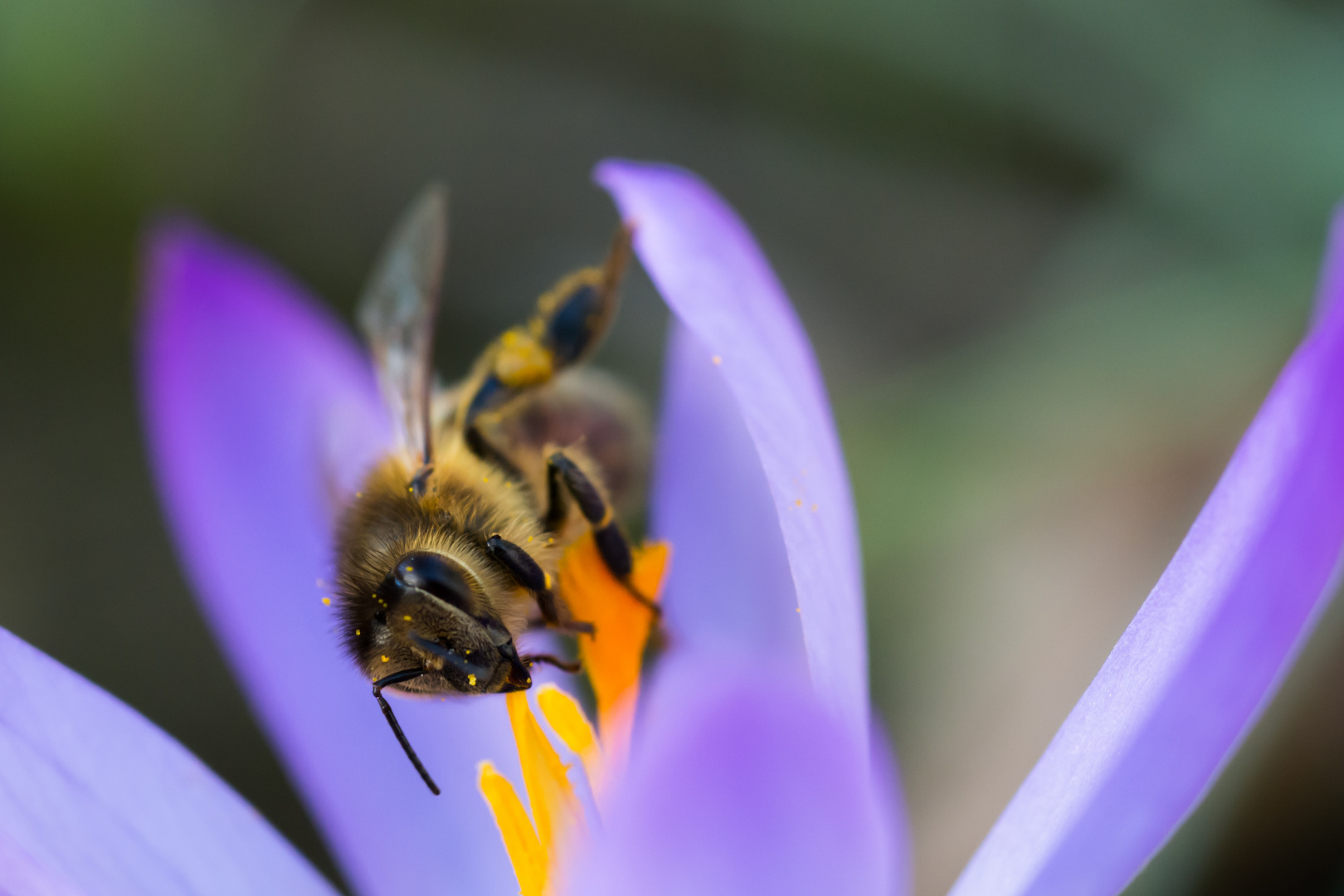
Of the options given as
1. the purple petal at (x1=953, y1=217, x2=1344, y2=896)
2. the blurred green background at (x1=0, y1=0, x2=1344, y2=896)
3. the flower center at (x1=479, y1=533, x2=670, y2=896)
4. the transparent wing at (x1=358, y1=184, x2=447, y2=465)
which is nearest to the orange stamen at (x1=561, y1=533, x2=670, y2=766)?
the flower center at (x1=479, y1=533, x2=670, y2=896)

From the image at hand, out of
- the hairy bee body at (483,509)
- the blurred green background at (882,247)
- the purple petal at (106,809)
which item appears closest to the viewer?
the purple petal at (106,809)

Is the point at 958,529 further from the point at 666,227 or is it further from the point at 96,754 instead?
the point at 96,754

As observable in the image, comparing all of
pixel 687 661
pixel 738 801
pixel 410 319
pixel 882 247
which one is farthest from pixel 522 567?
pixel 882 247

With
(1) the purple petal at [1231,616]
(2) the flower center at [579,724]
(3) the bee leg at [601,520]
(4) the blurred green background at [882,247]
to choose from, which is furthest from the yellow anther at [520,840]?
(4) the blurred green background at [882,247]

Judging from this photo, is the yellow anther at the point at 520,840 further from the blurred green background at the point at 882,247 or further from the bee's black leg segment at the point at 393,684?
the blurred green background at the point at 882,247

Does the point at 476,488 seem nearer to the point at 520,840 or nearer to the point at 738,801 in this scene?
the point at 520,840

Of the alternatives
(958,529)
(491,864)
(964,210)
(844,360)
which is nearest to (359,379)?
(491,864)

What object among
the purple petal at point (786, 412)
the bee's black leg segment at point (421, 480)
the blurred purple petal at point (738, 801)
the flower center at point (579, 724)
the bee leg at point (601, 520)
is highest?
the purple petal at point (786, 412)
